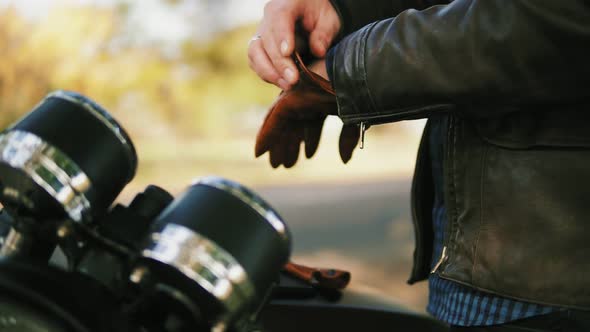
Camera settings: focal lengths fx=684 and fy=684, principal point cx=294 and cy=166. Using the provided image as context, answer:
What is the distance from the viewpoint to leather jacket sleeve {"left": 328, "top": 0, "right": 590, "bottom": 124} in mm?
582

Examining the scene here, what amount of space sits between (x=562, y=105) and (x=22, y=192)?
487mm

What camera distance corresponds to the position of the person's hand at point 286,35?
2.27 ft

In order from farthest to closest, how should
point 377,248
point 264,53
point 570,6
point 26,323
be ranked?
point 377,248 → point 264,53 → point 570,6 → point 26,323

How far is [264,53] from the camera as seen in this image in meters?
0.71

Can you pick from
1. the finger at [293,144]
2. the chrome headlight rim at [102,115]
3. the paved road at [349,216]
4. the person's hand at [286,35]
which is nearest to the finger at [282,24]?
the person's hand at [286,35]

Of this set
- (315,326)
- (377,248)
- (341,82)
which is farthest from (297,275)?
(377,248)

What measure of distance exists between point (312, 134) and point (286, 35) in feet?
0.42

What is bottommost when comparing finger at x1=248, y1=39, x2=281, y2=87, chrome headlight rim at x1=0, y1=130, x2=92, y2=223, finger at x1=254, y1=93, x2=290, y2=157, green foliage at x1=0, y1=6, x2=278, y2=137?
green foliage at x1=0, y1=6, x2=278, y2=137

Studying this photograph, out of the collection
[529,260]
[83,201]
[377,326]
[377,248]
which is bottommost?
[377,248]

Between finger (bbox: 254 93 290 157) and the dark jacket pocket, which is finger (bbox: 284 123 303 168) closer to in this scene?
finger (bbox: 254 93 290 157)

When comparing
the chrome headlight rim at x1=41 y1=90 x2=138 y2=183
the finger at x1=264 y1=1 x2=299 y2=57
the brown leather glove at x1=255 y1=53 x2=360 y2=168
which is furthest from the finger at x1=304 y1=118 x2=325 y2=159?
the chrome headlight rim at x1=41 y1=90 x2=138 y2=183

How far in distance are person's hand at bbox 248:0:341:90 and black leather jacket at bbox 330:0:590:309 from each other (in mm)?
50

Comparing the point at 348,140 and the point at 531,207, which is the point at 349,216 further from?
the point at 531,207

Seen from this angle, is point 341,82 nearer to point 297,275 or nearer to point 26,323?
point 297,275
